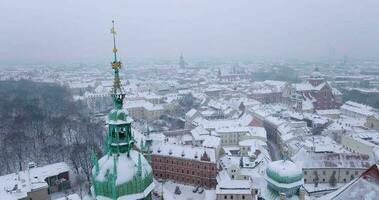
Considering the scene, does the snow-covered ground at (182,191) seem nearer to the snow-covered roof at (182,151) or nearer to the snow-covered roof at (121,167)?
the snow-covered roof at (182,151)

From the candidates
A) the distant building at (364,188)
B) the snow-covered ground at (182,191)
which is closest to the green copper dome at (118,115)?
the distant building at (364,188)

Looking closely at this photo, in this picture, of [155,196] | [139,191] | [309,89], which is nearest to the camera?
[139,191]

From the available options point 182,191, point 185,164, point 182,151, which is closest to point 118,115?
point 182,191

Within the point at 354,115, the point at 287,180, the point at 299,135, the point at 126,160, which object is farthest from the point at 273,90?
the point at 126,160

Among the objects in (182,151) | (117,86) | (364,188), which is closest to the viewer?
Result: (117,86)

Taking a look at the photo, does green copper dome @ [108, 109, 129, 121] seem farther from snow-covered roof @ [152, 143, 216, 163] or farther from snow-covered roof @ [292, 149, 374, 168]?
snow-covered roof @ [292, 149, 374, 168]

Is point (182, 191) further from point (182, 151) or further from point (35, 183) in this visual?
point (35, 183)

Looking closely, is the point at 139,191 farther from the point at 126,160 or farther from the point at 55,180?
the point at 55,180

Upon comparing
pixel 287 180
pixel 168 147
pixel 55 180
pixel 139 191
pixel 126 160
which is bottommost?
pixel 55 180
